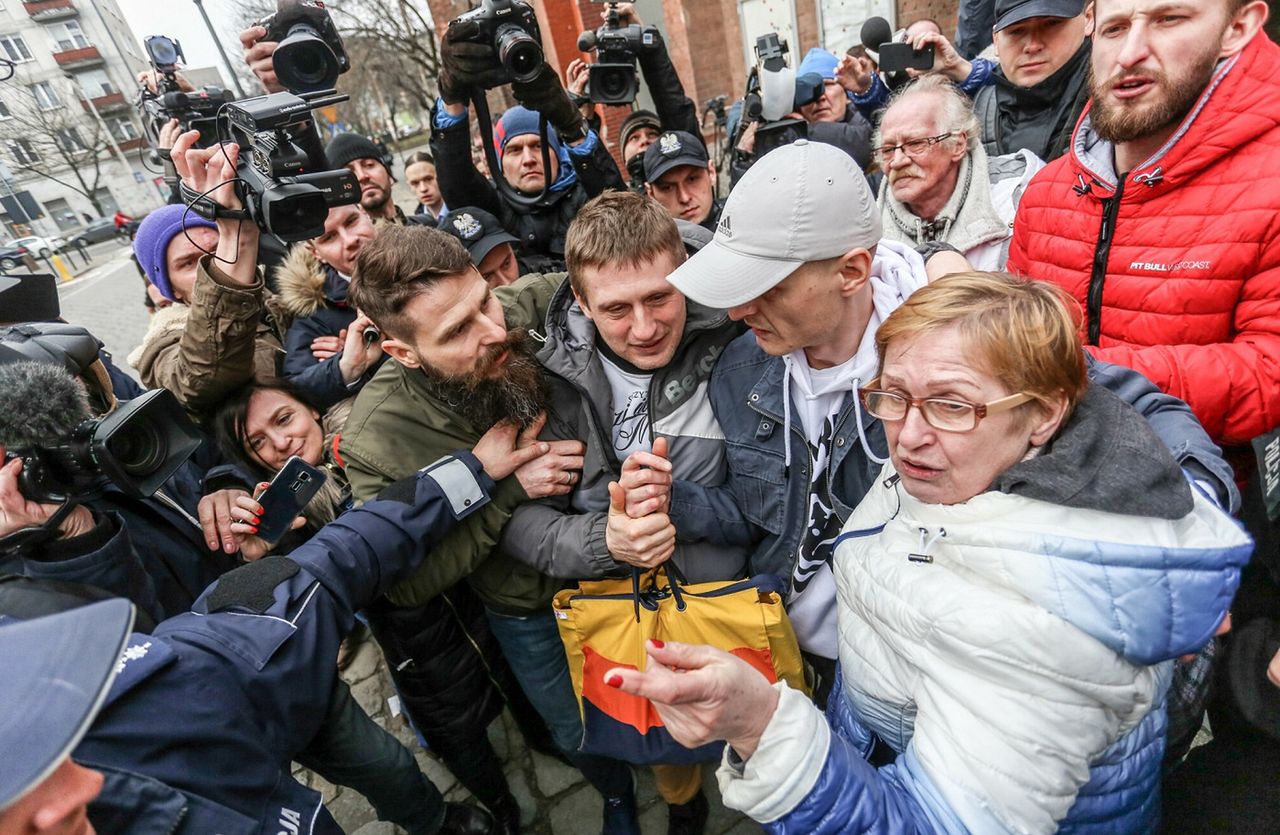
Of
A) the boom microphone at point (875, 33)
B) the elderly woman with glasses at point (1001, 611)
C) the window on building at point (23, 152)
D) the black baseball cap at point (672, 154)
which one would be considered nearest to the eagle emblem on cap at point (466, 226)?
the black baseball cap at point (672, 154)

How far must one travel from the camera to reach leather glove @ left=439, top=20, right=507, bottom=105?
9.98 feet

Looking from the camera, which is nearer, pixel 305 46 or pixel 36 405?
pixel 36 405

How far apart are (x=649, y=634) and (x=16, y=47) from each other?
4833cm

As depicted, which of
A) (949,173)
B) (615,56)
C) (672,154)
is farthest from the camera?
(615,56)

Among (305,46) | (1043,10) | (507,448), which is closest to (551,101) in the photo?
(305,46)

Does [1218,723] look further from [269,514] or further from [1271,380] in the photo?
[269,514]

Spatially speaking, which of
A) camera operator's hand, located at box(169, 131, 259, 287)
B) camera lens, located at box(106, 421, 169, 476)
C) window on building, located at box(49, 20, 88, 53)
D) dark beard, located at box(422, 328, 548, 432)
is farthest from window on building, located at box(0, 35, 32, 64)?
dark beard, located at box(422, 328, 548, 432)

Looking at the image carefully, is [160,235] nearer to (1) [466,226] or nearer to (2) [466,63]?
(1) [466,226]

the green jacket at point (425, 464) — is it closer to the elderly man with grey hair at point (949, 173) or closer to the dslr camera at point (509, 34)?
the dslr camera at point (509, 34)

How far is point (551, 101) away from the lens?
3.35 metres

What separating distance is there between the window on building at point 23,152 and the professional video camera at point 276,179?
103 feet

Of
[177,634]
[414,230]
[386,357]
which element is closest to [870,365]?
[414,230]

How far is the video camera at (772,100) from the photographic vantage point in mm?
3938

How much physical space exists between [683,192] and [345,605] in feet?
9.83
